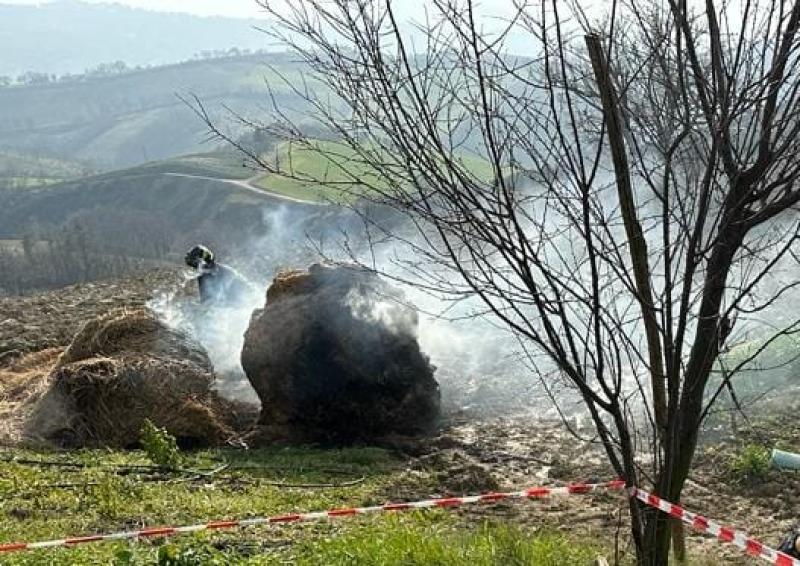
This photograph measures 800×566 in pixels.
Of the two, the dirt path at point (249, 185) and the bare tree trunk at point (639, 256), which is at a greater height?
the dirt path at point (249, 185)

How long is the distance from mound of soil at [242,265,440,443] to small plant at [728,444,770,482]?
396 centimetres

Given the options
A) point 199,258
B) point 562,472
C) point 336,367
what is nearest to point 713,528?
point 562,472

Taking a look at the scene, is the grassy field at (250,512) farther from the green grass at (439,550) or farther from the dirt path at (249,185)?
the dirt path at (249,185)

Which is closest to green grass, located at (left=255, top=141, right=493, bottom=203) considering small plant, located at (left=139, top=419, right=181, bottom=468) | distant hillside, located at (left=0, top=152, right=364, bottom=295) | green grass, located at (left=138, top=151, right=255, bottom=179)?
small plant, located at (left=139, top=419, right=181, bottom=468)

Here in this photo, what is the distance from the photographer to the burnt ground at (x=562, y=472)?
293 inches

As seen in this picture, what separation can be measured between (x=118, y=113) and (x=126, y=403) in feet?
537

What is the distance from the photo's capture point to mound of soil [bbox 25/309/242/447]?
10773 mm

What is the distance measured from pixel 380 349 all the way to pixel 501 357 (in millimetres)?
3962

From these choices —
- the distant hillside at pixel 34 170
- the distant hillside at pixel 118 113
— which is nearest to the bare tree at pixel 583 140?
the distant hillside at pixel 34 170

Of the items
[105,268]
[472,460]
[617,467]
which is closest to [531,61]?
[617,467]

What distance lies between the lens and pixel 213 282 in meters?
15.2

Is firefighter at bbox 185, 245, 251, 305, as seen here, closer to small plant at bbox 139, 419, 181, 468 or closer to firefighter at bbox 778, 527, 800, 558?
small plant at bbox 139, 419, 181, 468

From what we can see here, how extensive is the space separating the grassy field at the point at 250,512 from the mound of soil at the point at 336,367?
78 cm

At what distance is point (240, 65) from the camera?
531 ft
